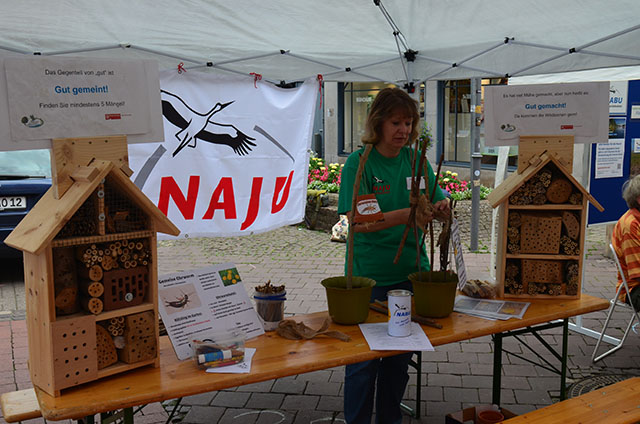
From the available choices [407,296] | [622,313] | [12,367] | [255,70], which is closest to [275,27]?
[255,70]

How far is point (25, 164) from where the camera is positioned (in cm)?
663

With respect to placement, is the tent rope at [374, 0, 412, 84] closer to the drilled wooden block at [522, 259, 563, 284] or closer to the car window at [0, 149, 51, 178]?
the drilled wooden block at [522, 259, 563, 284]

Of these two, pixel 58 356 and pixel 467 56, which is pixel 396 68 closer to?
pixel 467 56

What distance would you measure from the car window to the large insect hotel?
4818 millimetres

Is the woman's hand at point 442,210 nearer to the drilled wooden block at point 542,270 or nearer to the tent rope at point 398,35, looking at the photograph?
the drilled wooden block at point 542,270

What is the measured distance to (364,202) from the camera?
254 centimetres

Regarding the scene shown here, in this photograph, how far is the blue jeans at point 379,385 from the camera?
277cm

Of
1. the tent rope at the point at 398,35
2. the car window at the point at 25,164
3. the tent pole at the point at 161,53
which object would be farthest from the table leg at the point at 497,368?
the car window at the point at 25,164

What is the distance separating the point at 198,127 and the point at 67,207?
8.49 ft

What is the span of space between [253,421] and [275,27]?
2566 millimetres

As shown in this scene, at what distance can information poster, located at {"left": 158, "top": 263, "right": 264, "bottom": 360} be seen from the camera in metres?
2.40

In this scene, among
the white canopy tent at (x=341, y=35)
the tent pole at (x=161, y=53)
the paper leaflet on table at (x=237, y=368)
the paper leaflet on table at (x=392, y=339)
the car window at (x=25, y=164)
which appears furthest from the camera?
the car window at (x=25, y=164)

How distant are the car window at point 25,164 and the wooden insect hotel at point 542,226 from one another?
526 centimetres

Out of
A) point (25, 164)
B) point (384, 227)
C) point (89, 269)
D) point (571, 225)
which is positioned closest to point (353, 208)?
point (384, 227)
